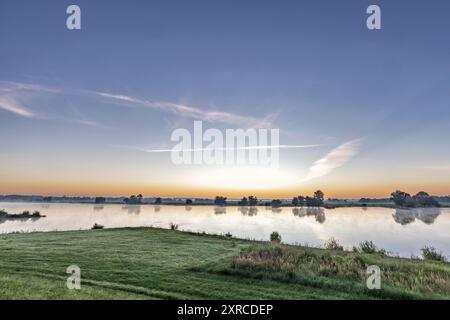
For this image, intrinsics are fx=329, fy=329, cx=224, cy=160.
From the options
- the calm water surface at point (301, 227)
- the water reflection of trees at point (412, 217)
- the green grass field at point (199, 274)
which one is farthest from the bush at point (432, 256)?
the water reflection of trees at point (412, 217)

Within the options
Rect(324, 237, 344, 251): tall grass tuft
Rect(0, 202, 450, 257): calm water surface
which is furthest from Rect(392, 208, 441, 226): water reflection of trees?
Rect(324, 237, 344, 251): tall grass tuft

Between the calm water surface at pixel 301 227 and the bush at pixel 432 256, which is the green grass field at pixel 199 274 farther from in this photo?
the calm water surface at pixel 301 227

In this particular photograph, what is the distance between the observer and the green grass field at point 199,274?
34.2 feet

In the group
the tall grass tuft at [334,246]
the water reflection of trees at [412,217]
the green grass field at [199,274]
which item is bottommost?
the water reflection of trees at [412,217]

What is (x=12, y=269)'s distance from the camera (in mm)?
12734

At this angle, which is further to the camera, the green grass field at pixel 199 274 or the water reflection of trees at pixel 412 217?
the water reflection of trees at pixel 412 217

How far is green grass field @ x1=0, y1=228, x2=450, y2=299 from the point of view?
410 inches

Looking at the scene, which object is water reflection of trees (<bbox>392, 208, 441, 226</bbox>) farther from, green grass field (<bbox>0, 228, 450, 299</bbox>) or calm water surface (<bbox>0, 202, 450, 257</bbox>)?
green grass field (<bbox>0, 228, 450, 299</bbox>)

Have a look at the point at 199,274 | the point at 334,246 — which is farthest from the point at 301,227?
the point at 199,274

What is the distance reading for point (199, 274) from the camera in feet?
45.1
